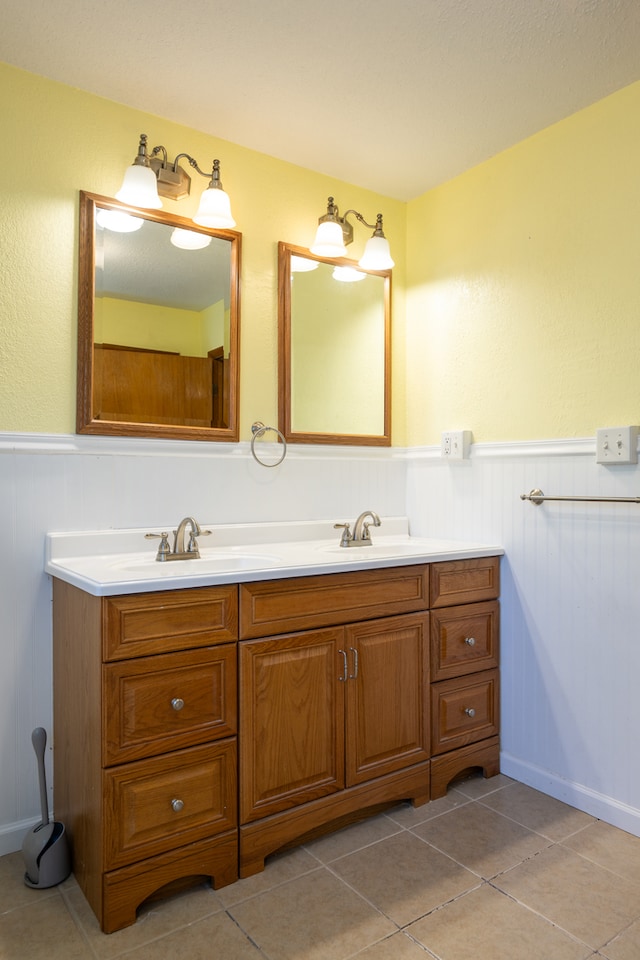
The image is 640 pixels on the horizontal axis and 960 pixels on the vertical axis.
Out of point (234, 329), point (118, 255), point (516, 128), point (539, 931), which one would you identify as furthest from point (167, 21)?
point (539, 931)

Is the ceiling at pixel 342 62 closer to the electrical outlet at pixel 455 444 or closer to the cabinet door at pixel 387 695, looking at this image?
the electrical outlet at pixel 455 444

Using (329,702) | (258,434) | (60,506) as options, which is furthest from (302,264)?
(329,702)

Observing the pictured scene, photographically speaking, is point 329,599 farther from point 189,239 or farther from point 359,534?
point 189,239

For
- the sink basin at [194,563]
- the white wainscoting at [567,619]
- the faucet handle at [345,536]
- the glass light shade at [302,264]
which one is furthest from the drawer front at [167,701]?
the glass light shade at [302,264]

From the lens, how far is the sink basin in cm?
174

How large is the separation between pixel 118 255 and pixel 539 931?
212 cm

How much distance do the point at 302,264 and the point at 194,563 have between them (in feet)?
3.95

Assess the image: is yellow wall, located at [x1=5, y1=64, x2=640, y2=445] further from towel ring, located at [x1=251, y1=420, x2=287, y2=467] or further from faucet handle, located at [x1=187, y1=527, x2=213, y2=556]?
faucet handle, located at [x1=187, y1=527, x2=213, y2=556]

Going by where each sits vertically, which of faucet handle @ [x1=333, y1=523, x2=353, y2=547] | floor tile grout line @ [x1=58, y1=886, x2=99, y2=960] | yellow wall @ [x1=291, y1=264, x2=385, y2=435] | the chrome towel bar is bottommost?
floor tile grout line @ [x1=58, y1=886, x2=99, y2=960]

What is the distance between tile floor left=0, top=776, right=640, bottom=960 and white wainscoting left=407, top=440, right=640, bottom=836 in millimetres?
211

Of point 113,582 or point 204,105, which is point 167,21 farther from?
point 113,582

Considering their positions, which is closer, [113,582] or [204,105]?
[113,582]

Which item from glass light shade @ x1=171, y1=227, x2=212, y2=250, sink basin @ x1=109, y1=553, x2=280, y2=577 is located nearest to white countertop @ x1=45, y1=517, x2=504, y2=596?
sink basin @ x1=109, y1=553, x2=280, y2=577

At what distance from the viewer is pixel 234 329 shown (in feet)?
6.99
